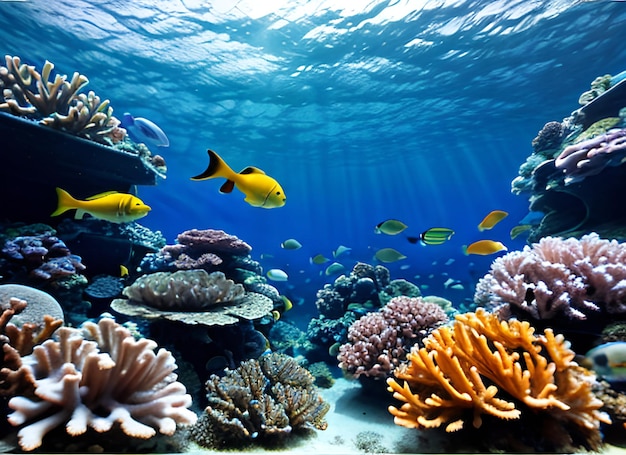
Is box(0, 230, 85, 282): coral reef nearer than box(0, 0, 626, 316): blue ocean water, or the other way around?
box(0, 230, 85, 282): coral reef

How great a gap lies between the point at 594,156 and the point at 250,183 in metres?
5.86

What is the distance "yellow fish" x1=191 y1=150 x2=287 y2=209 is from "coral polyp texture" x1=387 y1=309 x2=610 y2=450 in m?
1.85

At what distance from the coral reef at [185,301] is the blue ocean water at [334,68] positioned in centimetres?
886

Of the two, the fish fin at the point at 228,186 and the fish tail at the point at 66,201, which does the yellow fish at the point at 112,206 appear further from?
the fish fin at the point at 228,186

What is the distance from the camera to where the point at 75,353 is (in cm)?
224

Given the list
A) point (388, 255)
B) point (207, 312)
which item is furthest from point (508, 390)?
point (388, 255)

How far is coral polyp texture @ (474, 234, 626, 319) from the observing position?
115 inches

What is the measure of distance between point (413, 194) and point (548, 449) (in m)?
57.9

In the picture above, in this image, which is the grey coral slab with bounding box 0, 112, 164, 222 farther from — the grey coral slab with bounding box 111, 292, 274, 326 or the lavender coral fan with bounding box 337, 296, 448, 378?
the lavender coral fan with bounding box 337, 296, 448, 378

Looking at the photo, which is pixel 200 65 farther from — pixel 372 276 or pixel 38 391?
pixel 38 391

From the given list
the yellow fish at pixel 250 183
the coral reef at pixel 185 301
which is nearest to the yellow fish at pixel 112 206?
the coral reef at pixel 185 301

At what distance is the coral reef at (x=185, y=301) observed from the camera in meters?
3.51

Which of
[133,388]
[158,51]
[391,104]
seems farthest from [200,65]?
[133,388]

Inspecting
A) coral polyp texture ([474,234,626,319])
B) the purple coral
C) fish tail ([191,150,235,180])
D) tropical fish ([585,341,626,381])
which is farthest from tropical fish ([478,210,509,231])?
fish tail ([191,150,235,180])
